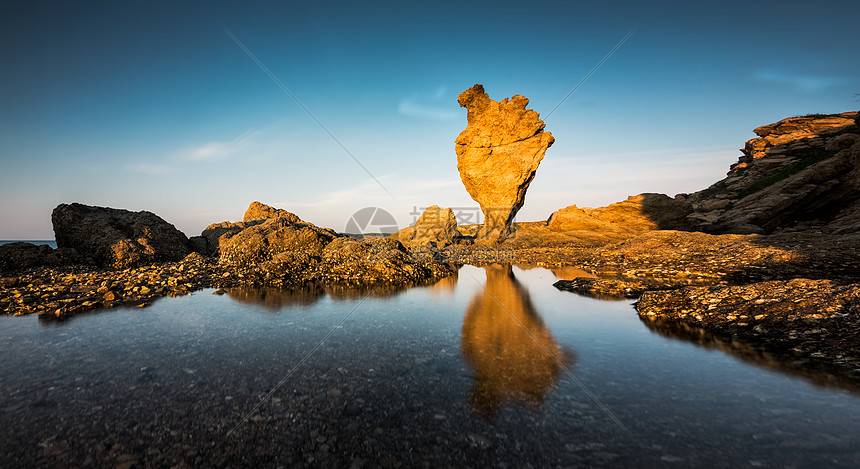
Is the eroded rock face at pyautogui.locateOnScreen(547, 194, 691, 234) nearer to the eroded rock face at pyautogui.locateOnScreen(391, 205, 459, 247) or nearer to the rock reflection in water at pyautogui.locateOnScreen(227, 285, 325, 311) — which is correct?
the eroded rock face at pyautogui.locateOnScreen(391, 205, 459, 247)

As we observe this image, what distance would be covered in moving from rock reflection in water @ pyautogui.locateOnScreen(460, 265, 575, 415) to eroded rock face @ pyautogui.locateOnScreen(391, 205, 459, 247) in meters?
25.9

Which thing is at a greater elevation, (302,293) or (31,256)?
(31,256)

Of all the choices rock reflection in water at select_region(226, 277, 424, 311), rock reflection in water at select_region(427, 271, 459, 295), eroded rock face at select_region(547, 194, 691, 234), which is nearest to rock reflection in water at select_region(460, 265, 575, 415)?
rock reflection in water at select_region(427, 271, 459, 295)

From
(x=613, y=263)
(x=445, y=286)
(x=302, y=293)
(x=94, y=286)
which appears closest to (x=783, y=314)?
(x=445, y=286)

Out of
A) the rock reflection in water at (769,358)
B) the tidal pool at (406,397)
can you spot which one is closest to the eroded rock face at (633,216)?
the rock reflection in water at (769,358)

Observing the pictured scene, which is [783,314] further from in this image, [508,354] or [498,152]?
[498,152]

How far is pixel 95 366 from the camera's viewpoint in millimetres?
5590

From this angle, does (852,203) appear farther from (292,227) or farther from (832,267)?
(292,227)

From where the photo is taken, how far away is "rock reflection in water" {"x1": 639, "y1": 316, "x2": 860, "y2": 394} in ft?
16.0

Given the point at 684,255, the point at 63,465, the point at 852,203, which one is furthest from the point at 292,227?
the point at 852,203

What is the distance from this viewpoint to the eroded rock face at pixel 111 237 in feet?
51.9

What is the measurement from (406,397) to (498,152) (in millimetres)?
37931

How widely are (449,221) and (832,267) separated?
3072cm

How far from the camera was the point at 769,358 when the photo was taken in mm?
5789
